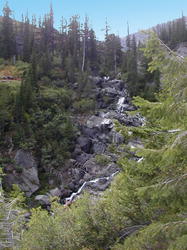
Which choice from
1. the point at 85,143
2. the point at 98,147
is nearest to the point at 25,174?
the point at 85,143

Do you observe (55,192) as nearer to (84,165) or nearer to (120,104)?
(84,165)

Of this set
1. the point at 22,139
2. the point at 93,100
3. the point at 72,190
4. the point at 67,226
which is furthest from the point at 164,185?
the point at 93,100

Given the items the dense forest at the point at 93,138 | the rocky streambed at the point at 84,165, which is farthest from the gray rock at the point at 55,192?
the dense forest at the point at 93,138

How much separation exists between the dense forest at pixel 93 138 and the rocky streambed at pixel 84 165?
0.28 m

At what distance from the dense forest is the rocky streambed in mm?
279

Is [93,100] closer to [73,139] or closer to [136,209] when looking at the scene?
[73,139]

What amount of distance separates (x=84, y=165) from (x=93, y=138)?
4.76 metres

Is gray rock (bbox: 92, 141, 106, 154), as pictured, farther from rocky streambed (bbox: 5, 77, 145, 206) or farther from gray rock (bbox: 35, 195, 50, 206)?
gray rock (bbox: 35, 195, 50, 206)

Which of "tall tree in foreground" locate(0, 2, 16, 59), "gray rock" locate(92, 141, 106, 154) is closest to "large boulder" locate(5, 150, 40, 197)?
"gray rock" locate(92, 141, 106, 154)

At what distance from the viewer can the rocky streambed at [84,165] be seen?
969 inches

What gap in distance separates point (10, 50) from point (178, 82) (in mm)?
51277

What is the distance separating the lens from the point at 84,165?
2811cm

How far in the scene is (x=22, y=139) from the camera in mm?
28406

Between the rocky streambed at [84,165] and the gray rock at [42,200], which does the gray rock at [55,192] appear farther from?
the gray rock at [42,200]
